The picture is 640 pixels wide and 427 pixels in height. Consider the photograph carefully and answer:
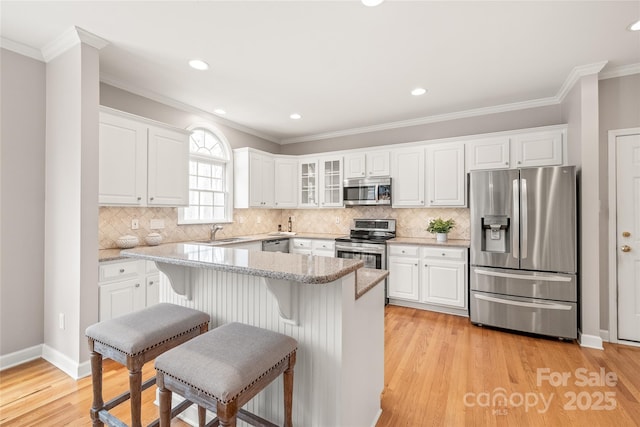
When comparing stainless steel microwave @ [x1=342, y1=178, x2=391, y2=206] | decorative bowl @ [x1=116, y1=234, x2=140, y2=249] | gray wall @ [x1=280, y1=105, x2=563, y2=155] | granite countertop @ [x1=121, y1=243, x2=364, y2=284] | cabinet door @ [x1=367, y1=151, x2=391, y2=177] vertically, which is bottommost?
decorative bowl @ [x1=116, y1=234, x2=140, y2=249]

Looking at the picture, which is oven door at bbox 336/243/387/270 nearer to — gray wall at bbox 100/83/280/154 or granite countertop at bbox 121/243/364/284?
gray wall at bbox 100/83/280/154

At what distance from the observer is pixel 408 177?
4.33 meters

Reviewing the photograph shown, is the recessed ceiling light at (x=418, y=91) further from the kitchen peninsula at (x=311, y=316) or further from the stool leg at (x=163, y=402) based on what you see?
the stool leg at (x=163, y=402)

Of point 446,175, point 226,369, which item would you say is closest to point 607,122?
point 446,175

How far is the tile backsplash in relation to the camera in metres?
3.21

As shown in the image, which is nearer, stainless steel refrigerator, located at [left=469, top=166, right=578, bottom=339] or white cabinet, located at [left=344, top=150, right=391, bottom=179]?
stainless steel refrigerator, located at [left=469, top=166, right=578, bottom=339]

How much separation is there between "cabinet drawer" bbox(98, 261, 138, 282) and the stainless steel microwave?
3.04m

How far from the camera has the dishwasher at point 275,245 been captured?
4491mm

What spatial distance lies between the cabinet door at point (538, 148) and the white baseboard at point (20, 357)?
5383mm

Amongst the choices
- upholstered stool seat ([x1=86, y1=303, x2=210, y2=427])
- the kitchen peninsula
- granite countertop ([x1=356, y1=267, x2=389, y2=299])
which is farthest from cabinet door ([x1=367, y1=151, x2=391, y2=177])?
upholstered stool seat ([x1=86, y1=303, x2=210, y2=427])

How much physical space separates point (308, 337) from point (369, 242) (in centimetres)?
287

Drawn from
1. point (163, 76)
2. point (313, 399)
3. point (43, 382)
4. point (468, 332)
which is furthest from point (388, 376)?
point (163, 76)

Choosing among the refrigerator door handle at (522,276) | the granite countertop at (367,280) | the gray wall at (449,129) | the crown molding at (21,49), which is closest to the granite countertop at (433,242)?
the refrigerator door handle at (522,276)

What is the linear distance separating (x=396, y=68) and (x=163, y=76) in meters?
2.41
